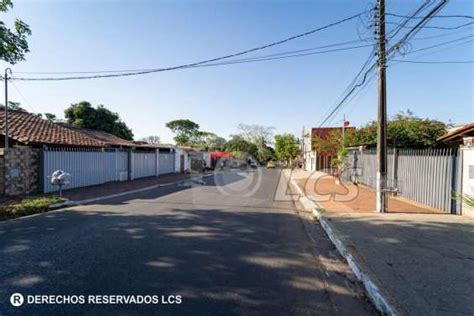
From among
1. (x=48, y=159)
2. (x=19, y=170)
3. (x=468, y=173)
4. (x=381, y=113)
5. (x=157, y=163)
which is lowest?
(x=157, y=163)

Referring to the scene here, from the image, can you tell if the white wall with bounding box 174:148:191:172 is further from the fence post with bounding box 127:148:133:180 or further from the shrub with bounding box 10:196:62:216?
the shrub with bounding box 10:196:62:216

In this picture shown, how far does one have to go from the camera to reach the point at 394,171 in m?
12.5

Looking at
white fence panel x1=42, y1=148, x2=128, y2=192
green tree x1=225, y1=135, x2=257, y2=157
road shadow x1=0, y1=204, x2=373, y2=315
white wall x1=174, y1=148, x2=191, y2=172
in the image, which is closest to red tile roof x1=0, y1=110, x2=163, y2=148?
white fence panel x1=42, y1=148, x2=128, y2=192

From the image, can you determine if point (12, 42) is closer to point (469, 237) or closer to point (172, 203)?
point (172, 203)

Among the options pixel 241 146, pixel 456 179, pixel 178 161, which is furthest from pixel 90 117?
pixel 241 146

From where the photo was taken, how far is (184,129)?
2889 inches

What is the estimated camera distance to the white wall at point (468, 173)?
7.49 metres

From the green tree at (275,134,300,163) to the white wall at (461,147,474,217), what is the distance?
167 feet

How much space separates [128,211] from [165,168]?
1825 cm

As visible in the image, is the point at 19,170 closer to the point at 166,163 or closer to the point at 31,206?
the point at 31,206

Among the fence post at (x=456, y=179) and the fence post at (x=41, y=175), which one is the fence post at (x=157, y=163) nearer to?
the fence post at (x=41, y=175)

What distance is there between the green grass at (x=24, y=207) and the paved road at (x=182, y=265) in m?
0.95

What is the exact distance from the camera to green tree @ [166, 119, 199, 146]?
72750 millimetres

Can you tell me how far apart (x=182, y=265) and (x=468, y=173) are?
313 inches
